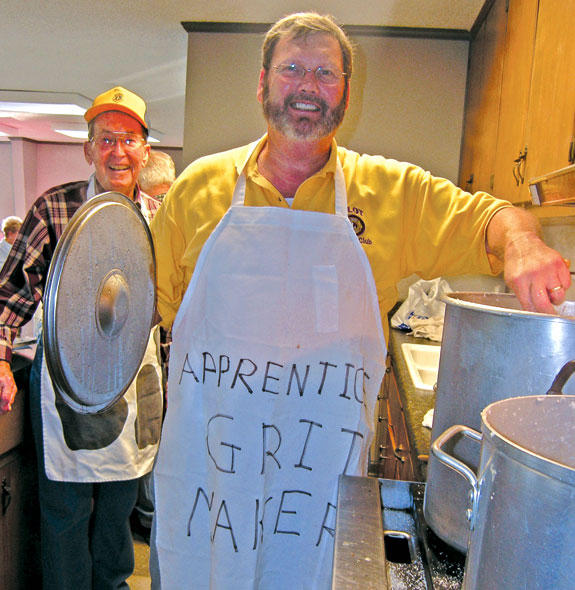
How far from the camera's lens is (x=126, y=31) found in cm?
317

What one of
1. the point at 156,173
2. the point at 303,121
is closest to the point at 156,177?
the point at 156,173

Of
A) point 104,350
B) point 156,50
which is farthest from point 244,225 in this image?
point 156,50

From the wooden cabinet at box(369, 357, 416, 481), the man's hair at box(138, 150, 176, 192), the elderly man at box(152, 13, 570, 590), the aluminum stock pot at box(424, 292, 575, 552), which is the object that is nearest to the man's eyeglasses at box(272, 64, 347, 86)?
the elderly man at box(152, 13, 570, 590)

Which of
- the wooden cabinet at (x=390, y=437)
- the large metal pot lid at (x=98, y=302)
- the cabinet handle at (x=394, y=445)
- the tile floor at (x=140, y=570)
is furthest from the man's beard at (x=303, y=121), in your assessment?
the tile floor at (x=140, y=570)

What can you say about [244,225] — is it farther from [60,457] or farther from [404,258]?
[60,457]

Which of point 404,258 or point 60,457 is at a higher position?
point 404,258

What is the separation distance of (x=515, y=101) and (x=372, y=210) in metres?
1.00

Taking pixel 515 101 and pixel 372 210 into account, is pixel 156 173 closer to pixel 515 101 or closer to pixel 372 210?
pixel 515 101

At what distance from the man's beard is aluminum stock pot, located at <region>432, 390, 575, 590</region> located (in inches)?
32.9

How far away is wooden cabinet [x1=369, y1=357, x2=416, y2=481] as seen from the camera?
1671 millimetres

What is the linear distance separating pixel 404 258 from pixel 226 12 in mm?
2310

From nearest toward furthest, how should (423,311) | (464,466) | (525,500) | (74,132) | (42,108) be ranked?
(525,500), (464,466), (423,311), (42,108), (74,132)

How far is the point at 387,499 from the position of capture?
29.0 inches

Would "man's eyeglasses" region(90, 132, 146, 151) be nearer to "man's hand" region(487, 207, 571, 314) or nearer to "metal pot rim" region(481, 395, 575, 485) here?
"man's hand" region(487, 207, 571, 314)
